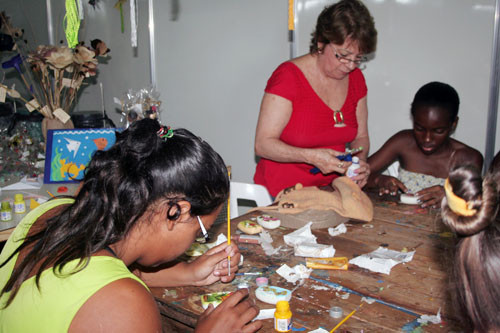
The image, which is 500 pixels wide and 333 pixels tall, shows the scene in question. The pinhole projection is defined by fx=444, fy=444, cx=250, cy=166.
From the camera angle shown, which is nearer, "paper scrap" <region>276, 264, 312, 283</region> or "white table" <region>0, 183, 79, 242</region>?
"paper scrap" <region>276, 264, 312, 283</region>

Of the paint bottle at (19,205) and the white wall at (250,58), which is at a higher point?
the white wall at (250,58)

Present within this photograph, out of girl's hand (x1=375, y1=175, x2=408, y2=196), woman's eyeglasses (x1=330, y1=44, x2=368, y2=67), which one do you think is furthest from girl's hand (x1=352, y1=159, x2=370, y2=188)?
woman's eyeglasses (x1=330, y1=44, x2=368, y2=67)

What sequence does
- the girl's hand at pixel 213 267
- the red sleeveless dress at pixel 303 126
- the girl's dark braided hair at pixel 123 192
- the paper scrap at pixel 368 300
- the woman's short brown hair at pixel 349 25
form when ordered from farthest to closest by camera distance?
1. the red sleeveless dress at pixel 303 126
2. the woman's short brown hair at pixel 349 25
3. the girl's hand at pixel 213 267
4. the paper scrap at pixel 368 300
5. the girl's dark braided hair at pixel 123 192

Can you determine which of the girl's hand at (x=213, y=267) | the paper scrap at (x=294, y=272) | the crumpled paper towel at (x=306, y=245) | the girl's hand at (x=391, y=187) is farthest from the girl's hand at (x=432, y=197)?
the girl's hand at (x=213, y=267)

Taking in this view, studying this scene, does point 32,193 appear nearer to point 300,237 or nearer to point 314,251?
point 300,237

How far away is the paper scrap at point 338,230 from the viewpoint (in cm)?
199

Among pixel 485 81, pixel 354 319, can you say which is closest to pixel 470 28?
pixel 485 81

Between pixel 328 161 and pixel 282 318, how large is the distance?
4.33 ft

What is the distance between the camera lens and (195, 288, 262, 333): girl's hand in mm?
1243

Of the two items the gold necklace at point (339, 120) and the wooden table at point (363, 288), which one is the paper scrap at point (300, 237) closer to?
the wooden table at point (363, 288)

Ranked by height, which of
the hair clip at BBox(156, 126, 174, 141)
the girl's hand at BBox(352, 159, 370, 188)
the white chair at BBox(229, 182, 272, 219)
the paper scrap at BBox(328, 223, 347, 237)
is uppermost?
the hair clip at BBox(156, 126, 174, 141)

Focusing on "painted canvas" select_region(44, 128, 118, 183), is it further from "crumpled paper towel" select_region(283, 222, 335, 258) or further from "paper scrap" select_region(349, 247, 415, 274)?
"paper scrap" select_region(349, 247, 415, 274)

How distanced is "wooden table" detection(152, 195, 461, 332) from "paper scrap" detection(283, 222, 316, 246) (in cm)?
4

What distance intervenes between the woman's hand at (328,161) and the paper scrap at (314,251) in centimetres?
76
